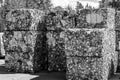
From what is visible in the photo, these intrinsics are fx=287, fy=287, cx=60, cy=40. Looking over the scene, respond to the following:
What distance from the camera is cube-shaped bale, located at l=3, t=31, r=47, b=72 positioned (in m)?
9.12

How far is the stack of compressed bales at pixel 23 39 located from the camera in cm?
911

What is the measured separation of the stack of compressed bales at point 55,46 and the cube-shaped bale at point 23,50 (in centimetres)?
35

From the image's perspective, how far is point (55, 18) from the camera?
942cm

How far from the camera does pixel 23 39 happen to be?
Answer: 30.0ft

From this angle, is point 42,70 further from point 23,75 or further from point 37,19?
point 37,19

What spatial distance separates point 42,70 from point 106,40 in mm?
2919

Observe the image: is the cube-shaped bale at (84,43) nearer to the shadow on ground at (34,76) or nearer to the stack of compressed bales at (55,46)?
the shadow on ground at (34,76)

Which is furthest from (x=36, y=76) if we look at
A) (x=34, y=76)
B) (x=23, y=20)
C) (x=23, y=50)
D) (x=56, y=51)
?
(x=23, y=20)

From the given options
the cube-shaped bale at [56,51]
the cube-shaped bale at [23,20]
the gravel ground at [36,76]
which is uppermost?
the cube-shaped bale at [23,20]

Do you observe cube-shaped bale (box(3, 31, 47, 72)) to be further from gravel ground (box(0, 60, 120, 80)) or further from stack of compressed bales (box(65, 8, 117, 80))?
stack of compressed bales (box(65, 8, 117, 80))

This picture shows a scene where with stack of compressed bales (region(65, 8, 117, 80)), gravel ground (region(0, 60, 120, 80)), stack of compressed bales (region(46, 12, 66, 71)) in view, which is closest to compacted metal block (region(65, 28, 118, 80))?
stack of compressed bales (region(65, 8, 117, 80))

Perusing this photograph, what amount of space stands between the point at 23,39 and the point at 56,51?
116 cm

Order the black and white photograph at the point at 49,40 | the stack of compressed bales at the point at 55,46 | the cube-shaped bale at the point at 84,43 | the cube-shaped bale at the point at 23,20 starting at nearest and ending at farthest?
the cube-shaped bale at the point at 84,43 → the black and white photograph at the point at 49,40 → the cube-shaped bale at the point at 23,20 → the stack of compressed bales at the point at 55,46

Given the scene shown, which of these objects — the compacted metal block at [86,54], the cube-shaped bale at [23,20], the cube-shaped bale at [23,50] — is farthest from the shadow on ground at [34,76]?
the cube-shaped bale at [23,20]
